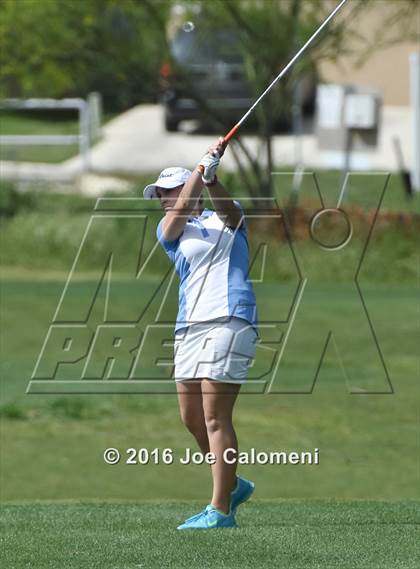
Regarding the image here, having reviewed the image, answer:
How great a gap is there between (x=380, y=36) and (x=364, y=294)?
4804 mm

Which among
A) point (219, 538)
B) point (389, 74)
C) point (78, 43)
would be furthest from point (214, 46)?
point (219, 538)

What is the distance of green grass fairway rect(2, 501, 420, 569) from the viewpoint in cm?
606

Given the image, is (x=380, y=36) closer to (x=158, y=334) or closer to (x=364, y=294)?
(x=364, y=294)

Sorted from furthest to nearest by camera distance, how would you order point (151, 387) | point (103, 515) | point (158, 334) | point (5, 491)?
point (158, 334) < point (151, 387) < point (5, 491) < point (103, 515)

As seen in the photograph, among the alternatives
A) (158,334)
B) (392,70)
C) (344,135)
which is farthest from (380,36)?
(392,70)

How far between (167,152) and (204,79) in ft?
6.93

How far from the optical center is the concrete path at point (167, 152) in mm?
26078

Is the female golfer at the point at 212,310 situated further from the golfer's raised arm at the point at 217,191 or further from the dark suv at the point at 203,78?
the dark suv at the point at 203,78

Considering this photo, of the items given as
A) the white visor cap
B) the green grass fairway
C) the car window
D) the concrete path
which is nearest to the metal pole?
the concrete path

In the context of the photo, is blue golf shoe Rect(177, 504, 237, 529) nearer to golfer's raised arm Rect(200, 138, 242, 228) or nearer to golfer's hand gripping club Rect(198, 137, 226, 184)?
golfer's raised arm Rect(200, 138, 242, 228)

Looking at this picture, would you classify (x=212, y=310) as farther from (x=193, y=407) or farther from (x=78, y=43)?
(x=78, y=43)

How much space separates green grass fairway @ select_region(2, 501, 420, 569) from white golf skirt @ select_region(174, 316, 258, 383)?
739 millimetres

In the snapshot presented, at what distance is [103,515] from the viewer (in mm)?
7594

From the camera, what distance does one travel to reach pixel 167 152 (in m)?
29.7
